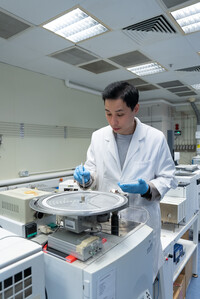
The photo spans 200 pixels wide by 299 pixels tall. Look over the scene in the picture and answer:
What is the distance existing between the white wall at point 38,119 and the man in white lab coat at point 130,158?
2243 millimetres

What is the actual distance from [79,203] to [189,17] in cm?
215

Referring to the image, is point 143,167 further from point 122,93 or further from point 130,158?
point 122,93

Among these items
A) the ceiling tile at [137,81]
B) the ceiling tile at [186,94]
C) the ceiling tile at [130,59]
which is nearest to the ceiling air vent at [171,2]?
the ceiling tile at [130,59]

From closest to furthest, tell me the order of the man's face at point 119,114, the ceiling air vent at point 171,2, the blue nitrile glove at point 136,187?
the blue nitrile glove at point 136,187, the man's face at point 119,114, the ceiling air vent at point 171,2

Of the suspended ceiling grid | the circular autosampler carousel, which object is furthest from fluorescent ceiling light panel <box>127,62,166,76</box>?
the circular autosampler carousel

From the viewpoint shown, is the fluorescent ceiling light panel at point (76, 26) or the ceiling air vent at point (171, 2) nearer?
the ceiling air vent at point (171, 2)

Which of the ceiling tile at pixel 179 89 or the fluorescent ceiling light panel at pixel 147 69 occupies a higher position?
the fluorescent ceiling light panel at pixel 147 69

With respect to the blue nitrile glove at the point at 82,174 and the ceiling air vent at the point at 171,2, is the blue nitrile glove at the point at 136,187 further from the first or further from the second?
the ceiling air vent at the point at 171,2

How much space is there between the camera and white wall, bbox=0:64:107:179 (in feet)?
10.3

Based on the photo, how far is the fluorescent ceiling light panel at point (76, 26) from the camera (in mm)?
2091

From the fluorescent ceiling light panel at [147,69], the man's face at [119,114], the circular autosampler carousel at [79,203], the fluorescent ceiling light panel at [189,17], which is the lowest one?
the circular autosampler carousel at [79,203]

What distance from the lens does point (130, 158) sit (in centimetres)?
120

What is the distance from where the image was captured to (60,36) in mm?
2395

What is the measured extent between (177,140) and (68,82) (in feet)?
12.4
